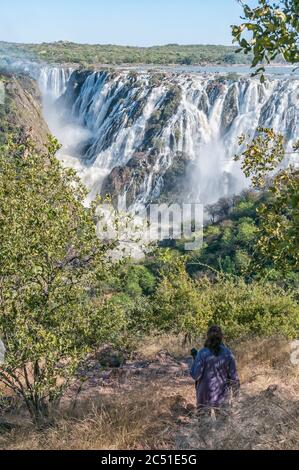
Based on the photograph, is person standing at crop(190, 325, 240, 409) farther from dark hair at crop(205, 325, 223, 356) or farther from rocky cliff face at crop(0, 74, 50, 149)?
rocky cliff face at crop(0, 74, 50, 149)

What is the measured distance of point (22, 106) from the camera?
59688mm

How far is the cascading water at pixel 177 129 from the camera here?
4269cm

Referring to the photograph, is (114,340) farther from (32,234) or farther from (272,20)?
(272,20)

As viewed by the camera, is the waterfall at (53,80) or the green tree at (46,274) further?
the waterfall at (53,80)

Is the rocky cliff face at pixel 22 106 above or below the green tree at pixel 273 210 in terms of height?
above

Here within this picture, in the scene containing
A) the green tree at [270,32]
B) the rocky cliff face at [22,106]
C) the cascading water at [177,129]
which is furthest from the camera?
the rocky cliff face at [22,106]

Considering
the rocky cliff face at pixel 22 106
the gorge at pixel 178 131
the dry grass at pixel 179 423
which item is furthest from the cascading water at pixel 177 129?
the dry grass at pixel 179 423

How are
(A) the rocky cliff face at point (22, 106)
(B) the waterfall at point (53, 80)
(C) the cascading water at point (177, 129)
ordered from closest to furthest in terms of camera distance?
(C) the cascading water at point (177, 129), (A) the rocky cliff face at point (22, 106), (B) the waterfall at point (53, 80)

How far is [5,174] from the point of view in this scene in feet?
20.6

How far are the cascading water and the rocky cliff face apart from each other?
31.1 ft


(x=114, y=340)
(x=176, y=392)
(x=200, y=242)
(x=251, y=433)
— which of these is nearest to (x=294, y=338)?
(x=176, y=392)

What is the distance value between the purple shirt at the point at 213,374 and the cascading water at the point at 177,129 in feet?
120

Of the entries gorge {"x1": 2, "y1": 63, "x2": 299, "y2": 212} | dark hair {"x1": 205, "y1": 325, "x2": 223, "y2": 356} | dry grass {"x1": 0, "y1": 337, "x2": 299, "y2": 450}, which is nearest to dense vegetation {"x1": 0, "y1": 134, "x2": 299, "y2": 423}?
dry grass {"x1": 0, "y1": 337, "x2": 299, "y2": 450}

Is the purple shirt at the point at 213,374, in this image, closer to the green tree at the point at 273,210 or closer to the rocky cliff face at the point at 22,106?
the green tree at the point at 273,210
